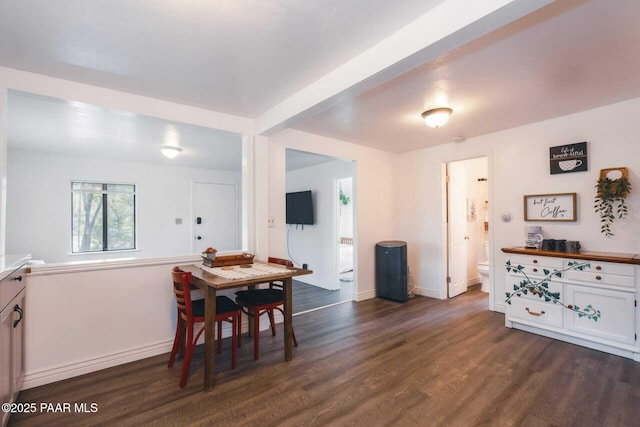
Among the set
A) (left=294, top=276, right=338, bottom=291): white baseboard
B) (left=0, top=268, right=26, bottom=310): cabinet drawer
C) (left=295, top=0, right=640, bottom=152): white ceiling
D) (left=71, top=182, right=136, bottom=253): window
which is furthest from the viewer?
(left=294, top=276, right=338, bottom=291): white baseboard

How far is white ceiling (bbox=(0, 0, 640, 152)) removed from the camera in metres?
1.57

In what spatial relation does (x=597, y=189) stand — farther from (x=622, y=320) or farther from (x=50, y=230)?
(x=50, y=230)

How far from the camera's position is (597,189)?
2.97m

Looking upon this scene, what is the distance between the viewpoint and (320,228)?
17.7 feet

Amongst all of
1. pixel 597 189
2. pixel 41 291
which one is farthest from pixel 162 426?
pixel 597 189

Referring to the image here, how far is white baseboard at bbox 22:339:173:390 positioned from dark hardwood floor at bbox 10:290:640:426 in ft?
0.19

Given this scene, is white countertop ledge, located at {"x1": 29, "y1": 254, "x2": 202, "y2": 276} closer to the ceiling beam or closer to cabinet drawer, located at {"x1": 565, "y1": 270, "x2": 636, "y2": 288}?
the ceiling beam

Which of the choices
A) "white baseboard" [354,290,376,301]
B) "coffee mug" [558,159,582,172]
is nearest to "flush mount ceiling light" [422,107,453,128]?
"coffee mug" [558,159,582,172]

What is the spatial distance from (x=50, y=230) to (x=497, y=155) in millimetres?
6645

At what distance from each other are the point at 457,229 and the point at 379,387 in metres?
3.21

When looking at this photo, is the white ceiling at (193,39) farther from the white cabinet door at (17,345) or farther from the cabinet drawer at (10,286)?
the white cabinet door at (17,345)

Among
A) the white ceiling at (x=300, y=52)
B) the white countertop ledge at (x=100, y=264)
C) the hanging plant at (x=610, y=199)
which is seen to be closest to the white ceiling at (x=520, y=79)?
the white ceiling at (x=300, y=52)

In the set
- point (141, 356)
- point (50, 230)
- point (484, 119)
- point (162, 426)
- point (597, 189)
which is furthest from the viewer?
point (50, 230)

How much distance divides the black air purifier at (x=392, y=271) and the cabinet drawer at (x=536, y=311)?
1.35 meters
